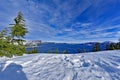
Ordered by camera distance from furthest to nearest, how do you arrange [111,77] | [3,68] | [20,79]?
1. [3,68]
2. [20,79]
3. [111,77]

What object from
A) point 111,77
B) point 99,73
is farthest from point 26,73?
point 111,77

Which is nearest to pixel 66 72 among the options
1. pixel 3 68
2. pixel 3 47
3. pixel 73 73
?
pixel 73 73

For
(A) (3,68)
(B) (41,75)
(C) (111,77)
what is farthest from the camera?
(A) (3,68)

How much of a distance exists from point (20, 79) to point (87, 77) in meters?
2.67

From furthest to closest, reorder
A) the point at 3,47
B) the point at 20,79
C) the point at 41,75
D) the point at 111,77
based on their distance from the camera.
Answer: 1. the point at 3,47
2. the point at 41,75
3. the point at 20,79
4. the point at 111,77

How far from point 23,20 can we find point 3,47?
45.6 feet

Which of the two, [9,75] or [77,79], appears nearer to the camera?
[77,79]

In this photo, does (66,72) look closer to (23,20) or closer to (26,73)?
(26,73)

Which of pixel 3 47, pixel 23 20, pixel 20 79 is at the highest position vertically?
pixel 23 20

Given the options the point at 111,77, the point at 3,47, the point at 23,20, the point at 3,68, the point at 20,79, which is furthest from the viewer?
the point at 23,20

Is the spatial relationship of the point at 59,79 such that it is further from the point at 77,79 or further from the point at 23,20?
the point at 23,20

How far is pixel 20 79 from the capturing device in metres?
6.30

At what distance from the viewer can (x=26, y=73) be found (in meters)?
7.07

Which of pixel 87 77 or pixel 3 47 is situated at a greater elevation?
pixel 3 47
